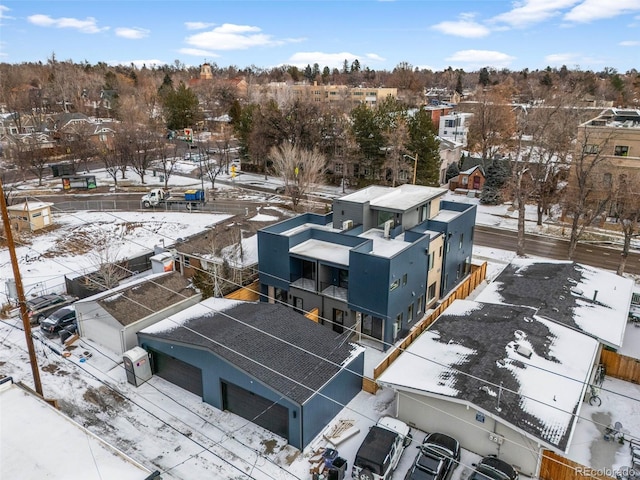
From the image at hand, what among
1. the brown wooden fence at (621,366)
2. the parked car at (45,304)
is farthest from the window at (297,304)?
the brown wooden fence at (621,366)

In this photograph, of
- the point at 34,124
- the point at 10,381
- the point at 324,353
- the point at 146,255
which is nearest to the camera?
the point at 10,381

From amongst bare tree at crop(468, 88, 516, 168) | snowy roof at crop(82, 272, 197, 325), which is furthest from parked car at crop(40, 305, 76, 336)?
bare tree at crop(468, 88, 516, 168)

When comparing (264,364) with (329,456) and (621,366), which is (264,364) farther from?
(621,366)

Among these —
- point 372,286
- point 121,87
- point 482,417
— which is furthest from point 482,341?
point 121,87

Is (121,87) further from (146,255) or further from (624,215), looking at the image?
(624,215)

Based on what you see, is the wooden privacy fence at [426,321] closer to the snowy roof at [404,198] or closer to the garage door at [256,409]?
the garage door at [256,409]

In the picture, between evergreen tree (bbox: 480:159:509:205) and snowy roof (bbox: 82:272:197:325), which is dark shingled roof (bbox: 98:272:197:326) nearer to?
snowy roof (bbox: 82:272:197:325)
